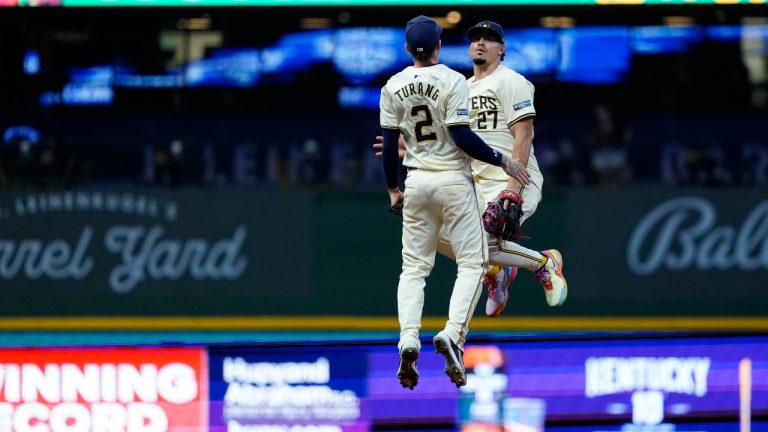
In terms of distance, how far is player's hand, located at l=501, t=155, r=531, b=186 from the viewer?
8.21m

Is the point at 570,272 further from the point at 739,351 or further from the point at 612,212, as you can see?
the point at 739,351

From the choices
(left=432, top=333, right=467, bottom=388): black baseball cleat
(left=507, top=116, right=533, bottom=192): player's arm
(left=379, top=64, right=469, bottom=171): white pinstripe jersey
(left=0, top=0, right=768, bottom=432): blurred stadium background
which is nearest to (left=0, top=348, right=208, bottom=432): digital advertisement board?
(left=432, top=333, right=467, bottom=388): black baseball cleat

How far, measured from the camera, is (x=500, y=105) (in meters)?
8.81

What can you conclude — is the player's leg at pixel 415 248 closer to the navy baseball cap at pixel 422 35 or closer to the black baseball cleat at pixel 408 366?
the black baseball cleat at pixel 408 366

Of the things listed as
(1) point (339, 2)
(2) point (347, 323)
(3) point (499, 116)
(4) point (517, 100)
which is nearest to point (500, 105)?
(3) point (499, 116)

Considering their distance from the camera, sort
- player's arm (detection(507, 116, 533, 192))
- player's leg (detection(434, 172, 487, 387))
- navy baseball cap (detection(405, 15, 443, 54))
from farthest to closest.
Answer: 1. player's arm (detection(507, 116, 533, 192))
2. player's leg (detection(434, 172, 487, 387))
3. navy baseball cap (detection(405, 15, 443, 54))

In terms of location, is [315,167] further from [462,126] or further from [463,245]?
[462,126]

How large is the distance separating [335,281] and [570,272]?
2.20m

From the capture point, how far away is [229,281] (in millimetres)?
15430

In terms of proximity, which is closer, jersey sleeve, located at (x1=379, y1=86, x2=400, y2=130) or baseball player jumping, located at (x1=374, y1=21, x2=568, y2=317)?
jersey sleeve, located at (x1=379, y1=86, x2=400, y2=130)

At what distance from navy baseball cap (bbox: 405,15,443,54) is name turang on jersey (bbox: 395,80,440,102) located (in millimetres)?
145

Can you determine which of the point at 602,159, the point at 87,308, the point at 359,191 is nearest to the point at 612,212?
the point at 602,159

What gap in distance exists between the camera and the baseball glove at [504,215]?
8.65 metres

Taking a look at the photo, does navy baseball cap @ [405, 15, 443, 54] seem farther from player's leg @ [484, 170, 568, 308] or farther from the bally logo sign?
the bally logo sign
